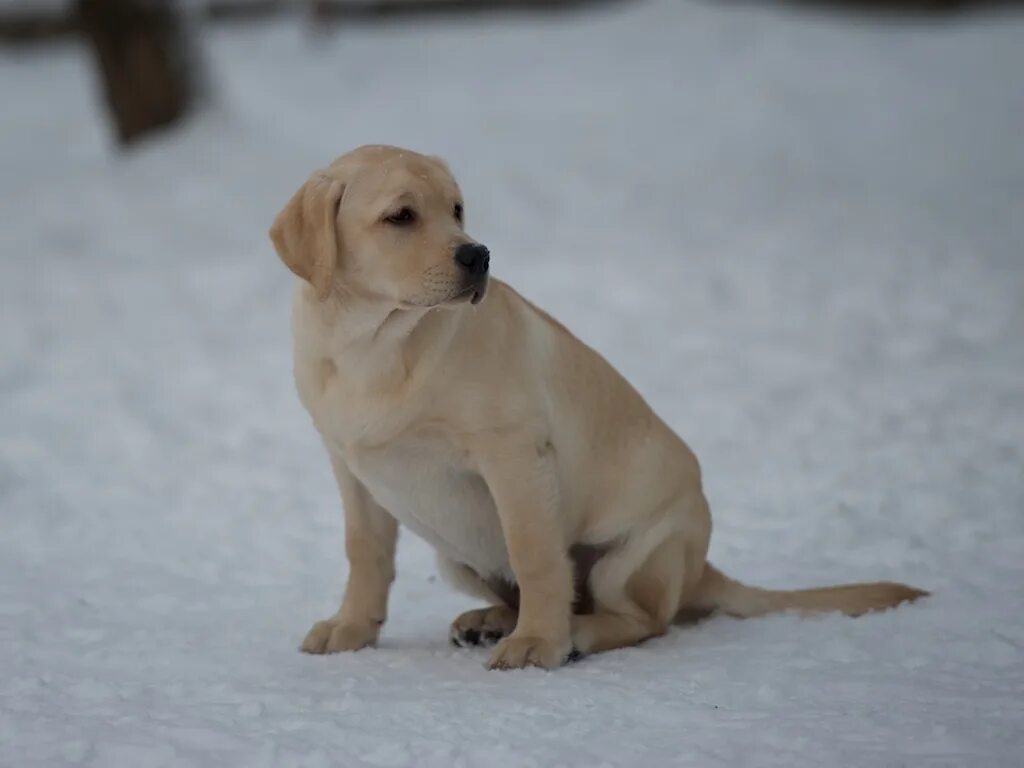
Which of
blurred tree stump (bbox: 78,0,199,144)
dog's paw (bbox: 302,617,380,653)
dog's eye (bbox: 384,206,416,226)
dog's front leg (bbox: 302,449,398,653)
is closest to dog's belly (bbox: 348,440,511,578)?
dog's front leg (bbox: 302,449,398,653)

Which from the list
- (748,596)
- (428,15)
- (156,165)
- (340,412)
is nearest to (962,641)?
(748,596)

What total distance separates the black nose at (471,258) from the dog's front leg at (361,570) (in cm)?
79

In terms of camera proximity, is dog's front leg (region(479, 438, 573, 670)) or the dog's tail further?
the dog's tail

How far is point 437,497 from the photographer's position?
3.83 m

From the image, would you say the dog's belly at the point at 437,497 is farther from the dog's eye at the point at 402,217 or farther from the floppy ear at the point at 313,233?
the dog's eye at the point at 402,217

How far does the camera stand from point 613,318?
8.30 m

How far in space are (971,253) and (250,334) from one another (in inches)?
184

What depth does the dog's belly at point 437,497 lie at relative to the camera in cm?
375

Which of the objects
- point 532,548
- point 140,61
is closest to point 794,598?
point 532,548

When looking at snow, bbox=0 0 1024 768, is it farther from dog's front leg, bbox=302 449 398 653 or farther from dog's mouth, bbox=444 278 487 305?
dog's mouth, bbox=444 278 487 305

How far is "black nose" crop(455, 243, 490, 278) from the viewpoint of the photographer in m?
3.56

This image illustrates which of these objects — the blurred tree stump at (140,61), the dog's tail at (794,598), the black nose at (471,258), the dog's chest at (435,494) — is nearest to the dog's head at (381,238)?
the black nose at (471,258)

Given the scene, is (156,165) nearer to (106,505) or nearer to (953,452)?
(106,505)

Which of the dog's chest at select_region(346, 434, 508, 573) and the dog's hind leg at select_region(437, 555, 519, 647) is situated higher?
the dog's chest at select_region(346, 434, 508, 573)
